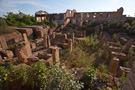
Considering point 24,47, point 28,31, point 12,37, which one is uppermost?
point 28,31

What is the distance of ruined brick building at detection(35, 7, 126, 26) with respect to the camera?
19.7 m

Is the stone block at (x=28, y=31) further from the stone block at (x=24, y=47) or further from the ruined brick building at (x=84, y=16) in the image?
the ruined brick building at (x=84, y=16)

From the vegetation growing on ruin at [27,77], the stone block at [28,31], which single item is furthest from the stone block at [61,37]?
the vegetation growing on ruin at [27,77]

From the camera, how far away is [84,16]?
940 inches

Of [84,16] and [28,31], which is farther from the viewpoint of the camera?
[84,16]

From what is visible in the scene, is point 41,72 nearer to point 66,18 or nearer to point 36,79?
point 36,79

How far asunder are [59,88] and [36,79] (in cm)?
102

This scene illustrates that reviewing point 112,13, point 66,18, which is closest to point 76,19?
point 66,18

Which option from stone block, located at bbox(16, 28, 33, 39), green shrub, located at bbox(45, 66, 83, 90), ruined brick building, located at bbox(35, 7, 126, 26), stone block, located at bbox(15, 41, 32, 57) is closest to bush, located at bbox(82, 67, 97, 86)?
green shrub, located at bbox(45, 66, 83, 90)

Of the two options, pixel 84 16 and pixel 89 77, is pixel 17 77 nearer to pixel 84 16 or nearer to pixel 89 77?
pixel 89 77

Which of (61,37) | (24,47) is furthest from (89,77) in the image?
(61,37)

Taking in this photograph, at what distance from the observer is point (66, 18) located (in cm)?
2458

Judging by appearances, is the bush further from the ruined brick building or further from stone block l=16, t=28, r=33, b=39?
the ruined brick building

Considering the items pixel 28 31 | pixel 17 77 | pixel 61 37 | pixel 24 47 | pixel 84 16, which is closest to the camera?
pixel 17 77
